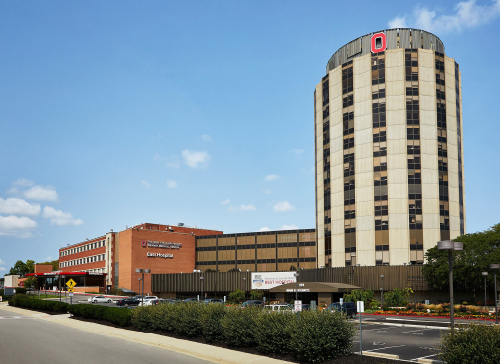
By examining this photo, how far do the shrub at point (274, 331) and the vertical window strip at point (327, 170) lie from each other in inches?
2597

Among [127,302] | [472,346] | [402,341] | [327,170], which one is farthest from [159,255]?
[472,346]

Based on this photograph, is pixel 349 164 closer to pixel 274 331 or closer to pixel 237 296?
pixel 237 296

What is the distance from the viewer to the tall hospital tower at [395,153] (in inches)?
3199

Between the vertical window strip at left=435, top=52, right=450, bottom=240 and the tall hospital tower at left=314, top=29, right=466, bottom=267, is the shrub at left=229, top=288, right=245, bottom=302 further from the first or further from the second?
the vertical window strip at left=435, top=52, right=450, bottom=240

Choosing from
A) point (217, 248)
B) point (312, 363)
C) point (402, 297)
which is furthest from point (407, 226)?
point (312, 363)

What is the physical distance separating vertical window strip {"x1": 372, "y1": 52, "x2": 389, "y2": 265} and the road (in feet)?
191

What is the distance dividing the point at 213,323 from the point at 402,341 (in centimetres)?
1181

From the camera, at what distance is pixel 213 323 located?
2741 cm

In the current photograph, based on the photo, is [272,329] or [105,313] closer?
[272,329]

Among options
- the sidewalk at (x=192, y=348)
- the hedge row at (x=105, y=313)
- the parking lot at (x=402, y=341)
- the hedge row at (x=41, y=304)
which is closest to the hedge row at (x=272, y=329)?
the sidewalk at (x=192, y=348)

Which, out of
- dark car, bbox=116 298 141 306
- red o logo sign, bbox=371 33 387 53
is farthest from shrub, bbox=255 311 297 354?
red o logo sign, bbox=371 33 387 53

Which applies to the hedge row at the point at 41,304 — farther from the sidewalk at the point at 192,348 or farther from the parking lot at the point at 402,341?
the parking lot at the point at 402,341

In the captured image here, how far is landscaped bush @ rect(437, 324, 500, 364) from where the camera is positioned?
1630 centimetres

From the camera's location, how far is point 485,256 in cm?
6438
